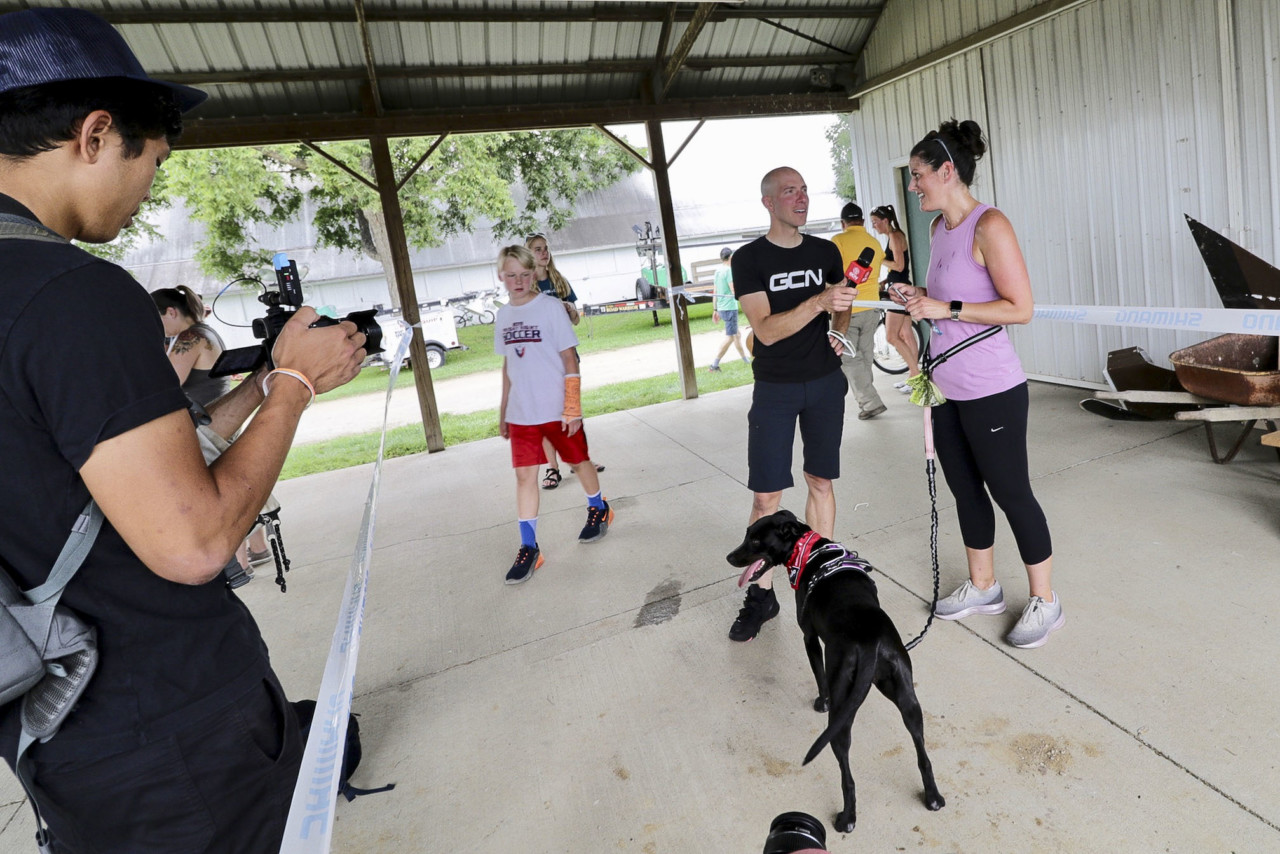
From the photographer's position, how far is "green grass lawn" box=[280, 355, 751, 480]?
361 inches

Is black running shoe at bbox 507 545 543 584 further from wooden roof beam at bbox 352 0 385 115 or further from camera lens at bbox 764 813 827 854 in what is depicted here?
wooden roof beam at bbox 352 0 385 115

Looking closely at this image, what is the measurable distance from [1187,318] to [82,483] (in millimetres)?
3658

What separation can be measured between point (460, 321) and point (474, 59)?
16119 mm

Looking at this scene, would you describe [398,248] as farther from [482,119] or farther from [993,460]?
[993,460]

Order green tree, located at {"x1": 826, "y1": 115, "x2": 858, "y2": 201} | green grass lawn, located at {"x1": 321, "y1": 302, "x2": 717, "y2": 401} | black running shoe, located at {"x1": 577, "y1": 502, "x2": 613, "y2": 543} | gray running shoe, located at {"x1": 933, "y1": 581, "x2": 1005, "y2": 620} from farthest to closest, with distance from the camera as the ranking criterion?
1. green tree, located at {"x1": 826, "y1": 115, "x2": 858, "y2": 201}
2. green grass lawn, located at {"x1": 321, "y1": 302, "x2": 717, "y2": 401}
3. black running shoe, located at {"x1": 577, "y1": 502, "x2": 613, "y2": 543}
4. gray running shoe, located at {"x1": 933, "y1": 581, "x2": 1005, "y2": 620}

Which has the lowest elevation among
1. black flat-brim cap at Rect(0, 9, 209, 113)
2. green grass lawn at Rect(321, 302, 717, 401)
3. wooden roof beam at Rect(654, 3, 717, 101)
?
green grass lawn at Rect(321, 302, 717, 401)

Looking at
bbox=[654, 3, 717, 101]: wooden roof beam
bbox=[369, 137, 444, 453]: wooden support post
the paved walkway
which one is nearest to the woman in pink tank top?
bbox=[654, 3, 717, 101]: wooden roof beam

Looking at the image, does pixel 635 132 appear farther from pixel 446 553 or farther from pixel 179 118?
pixel 179 118

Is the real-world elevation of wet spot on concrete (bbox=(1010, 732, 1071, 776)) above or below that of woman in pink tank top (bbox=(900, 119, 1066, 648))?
below

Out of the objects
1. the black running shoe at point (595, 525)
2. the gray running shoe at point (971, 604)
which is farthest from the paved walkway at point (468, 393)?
the gray running shoe at point (971, 604)

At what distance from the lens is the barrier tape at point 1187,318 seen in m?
2.75

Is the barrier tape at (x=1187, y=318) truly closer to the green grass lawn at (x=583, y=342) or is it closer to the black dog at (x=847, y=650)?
the black dog at (x=847, y=650)

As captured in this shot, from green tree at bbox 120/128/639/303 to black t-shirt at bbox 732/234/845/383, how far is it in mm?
11698

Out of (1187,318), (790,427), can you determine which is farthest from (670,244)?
(1187,318)
